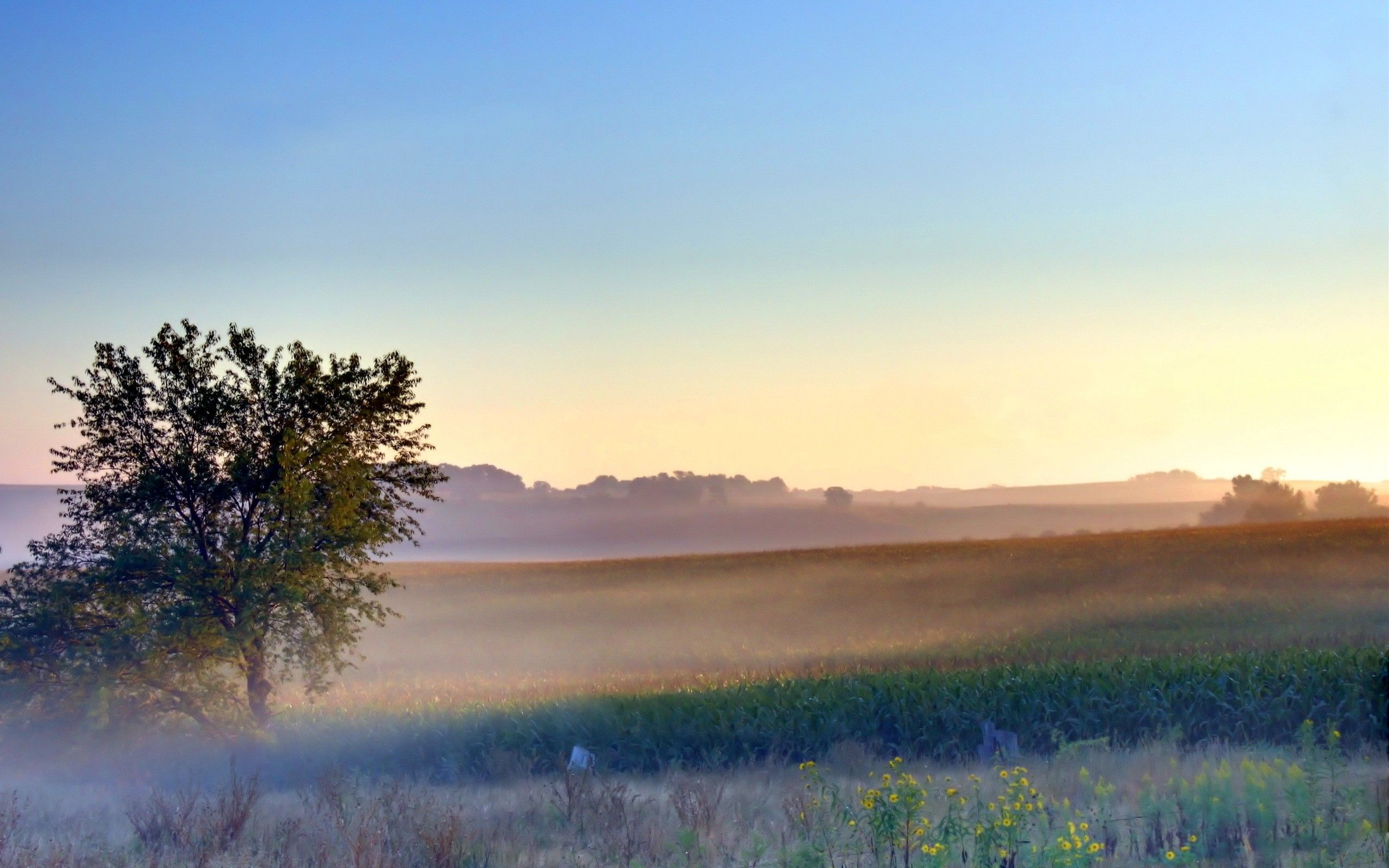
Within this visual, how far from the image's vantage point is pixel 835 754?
61.7 ft

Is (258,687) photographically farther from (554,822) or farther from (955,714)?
(955,714)

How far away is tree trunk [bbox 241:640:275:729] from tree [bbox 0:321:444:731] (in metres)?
0.04

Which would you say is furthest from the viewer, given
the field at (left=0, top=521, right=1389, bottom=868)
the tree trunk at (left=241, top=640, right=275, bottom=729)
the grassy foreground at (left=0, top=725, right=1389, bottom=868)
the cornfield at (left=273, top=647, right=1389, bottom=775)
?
the tree trunk at (left=241, top=640, right=275, bottom=729)

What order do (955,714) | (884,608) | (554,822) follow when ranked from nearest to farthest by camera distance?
(554,822) → (955,714) → (884,608)

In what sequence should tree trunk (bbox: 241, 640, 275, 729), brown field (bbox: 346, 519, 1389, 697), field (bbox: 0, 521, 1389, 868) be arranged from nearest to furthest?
field (bbox: 0, 521, 1389, 868) → tree trunk (bbox: 241, 640, 275, 729) → brown field (bbox: 346, 519, 1389, 697)

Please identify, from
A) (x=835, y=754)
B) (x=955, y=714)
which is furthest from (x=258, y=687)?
(x=955, y=714)

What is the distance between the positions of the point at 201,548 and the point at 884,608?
96.2 feet

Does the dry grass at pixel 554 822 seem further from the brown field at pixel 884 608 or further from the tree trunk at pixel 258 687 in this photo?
the brown field at pixel 884 608

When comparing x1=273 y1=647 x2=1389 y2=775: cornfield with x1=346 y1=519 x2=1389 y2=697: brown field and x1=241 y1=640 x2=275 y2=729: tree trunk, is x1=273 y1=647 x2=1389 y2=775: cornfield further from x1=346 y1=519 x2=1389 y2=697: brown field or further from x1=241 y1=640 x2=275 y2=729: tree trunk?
x1=346 y1=519 x2=1389 y2=697: brown field

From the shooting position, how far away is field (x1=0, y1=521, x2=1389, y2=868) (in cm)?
1214

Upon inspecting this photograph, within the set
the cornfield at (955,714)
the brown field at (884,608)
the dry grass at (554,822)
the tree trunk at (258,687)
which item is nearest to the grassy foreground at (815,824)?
the dry grass at (554,822)

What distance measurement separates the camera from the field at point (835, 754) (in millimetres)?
12141

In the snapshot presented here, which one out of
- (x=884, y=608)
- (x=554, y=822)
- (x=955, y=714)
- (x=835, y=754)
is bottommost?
(x=884, y=608)

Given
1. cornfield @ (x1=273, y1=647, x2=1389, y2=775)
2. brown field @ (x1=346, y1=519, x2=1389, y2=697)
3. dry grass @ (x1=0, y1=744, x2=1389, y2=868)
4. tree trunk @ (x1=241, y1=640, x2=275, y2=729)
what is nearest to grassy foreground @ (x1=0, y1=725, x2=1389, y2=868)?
dry grass @ (x1=0, y1=744, x2=1389, y2=868)
